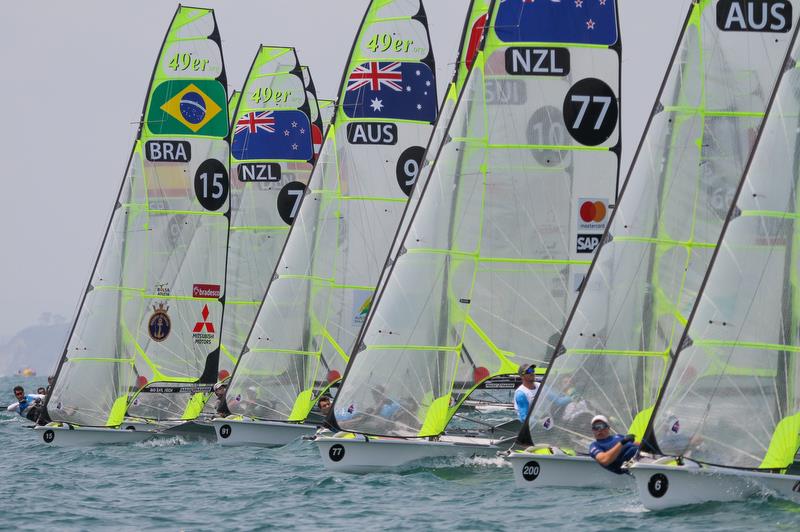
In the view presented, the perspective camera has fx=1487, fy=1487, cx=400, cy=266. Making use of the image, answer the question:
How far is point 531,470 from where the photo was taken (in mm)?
19234

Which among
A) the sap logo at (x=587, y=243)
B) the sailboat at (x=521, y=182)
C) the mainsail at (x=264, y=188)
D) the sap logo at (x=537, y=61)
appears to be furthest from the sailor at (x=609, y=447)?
the mainsail at (x=264, y=188)

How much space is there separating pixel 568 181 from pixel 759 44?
14.2 feet

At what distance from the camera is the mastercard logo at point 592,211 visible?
2453 centimetres

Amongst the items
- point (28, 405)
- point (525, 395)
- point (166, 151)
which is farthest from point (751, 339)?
point (28, 405)

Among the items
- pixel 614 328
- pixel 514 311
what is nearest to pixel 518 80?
pixel 514 311

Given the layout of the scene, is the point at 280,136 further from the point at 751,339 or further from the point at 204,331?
the point at 751,339

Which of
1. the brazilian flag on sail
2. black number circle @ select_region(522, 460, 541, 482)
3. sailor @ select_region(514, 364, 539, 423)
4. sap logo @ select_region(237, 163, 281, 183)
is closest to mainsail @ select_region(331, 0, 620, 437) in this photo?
sailor @ select_region(514, 364, 539, 423)

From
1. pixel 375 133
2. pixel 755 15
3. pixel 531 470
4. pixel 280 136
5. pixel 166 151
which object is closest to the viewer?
pixel 531 470

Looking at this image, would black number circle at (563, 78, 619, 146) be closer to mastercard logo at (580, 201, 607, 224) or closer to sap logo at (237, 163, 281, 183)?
mastercard logo at (580, 201, 607, 224)

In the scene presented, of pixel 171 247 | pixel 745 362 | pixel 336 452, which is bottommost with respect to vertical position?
pixel 336 452

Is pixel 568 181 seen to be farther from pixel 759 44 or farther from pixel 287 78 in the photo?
pixel 287 78

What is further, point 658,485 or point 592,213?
point 592,213

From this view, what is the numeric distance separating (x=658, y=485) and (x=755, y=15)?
755 cm

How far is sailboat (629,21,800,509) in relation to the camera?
1714cm
